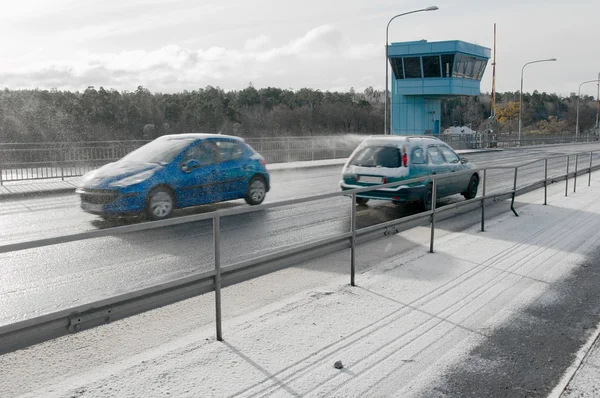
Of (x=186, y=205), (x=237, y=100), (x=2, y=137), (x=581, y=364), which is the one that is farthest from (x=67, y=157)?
(x=237, y=100)

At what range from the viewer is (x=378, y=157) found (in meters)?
11.9

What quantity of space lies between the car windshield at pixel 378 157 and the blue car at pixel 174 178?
7.29ft

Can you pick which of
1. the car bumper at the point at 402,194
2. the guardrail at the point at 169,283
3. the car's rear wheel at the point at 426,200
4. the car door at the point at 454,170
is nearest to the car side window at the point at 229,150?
the car bumper at the point at 402,194

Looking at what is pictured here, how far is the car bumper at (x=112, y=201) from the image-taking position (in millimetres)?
9961

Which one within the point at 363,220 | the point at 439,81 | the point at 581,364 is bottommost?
the point at 581,364

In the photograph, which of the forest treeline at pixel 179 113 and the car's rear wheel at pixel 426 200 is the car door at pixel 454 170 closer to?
the car's rear wheel at pixel 426 200

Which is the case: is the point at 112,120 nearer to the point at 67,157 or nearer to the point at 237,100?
the point at 237,100

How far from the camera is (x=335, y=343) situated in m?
4.82

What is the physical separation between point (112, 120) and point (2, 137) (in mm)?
16247

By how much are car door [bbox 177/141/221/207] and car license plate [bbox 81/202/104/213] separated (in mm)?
1445

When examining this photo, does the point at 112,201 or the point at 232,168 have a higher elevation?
the point at 232,168

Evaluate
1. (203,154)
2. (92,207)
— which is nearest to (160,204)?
(92,207)

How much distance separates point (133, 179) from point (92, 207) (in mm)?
876

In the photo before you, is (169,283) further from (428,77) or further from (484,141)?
(428,77)
